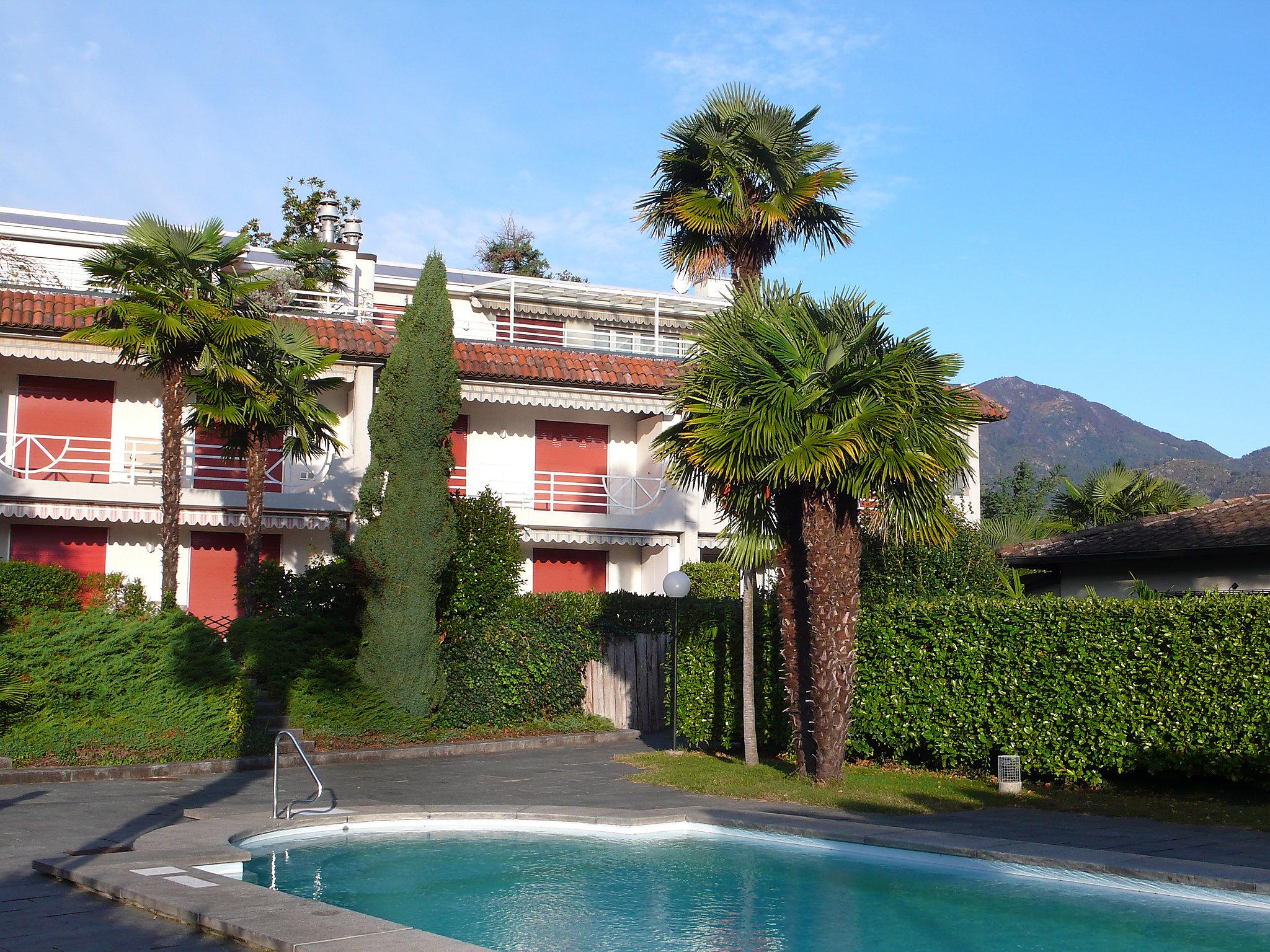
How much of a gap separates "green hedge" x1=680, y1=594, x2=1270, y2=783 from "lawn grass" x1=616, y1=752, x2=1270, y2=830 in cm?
29

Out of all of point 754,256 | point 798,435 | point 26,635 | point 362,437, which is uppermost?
point 754,256

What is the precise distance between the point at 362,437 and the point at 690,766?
39.2ft

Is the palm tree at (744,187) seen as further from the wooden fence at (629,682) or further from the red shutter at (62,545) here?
the red shutter at (62,545)

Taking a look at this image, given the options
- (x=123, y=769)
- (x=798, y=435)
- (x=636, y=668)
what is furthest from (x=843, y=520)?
(x=123, y=769)

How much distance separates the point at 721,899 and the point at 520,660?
10830 millimetres

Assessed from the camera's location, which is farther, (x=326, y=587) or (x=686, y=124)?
(x=326, y=587)

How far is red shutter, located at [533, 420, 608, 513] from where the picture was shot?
26.8 meters

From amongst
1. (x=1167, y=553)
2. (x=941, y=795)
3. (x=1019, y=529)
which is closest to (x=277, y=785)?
(x=941, y=795)

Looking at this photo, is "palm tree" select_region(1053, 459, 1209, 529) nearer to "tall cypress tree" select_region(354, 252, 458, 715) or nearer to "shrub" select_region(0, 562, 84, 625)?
"tall cypress tree" select_region(354, 252, 458, 715)

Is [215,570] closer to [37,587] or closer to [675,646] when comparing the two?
[37,587]

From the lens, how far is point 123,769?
14586 millimetres

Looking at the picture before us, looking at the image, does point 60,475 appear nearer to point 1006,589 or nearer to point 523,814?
point 523,814

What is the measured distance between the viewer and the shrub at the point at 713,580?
2416 cm

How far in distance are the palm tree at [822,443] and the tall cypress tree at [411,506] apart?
639cm
